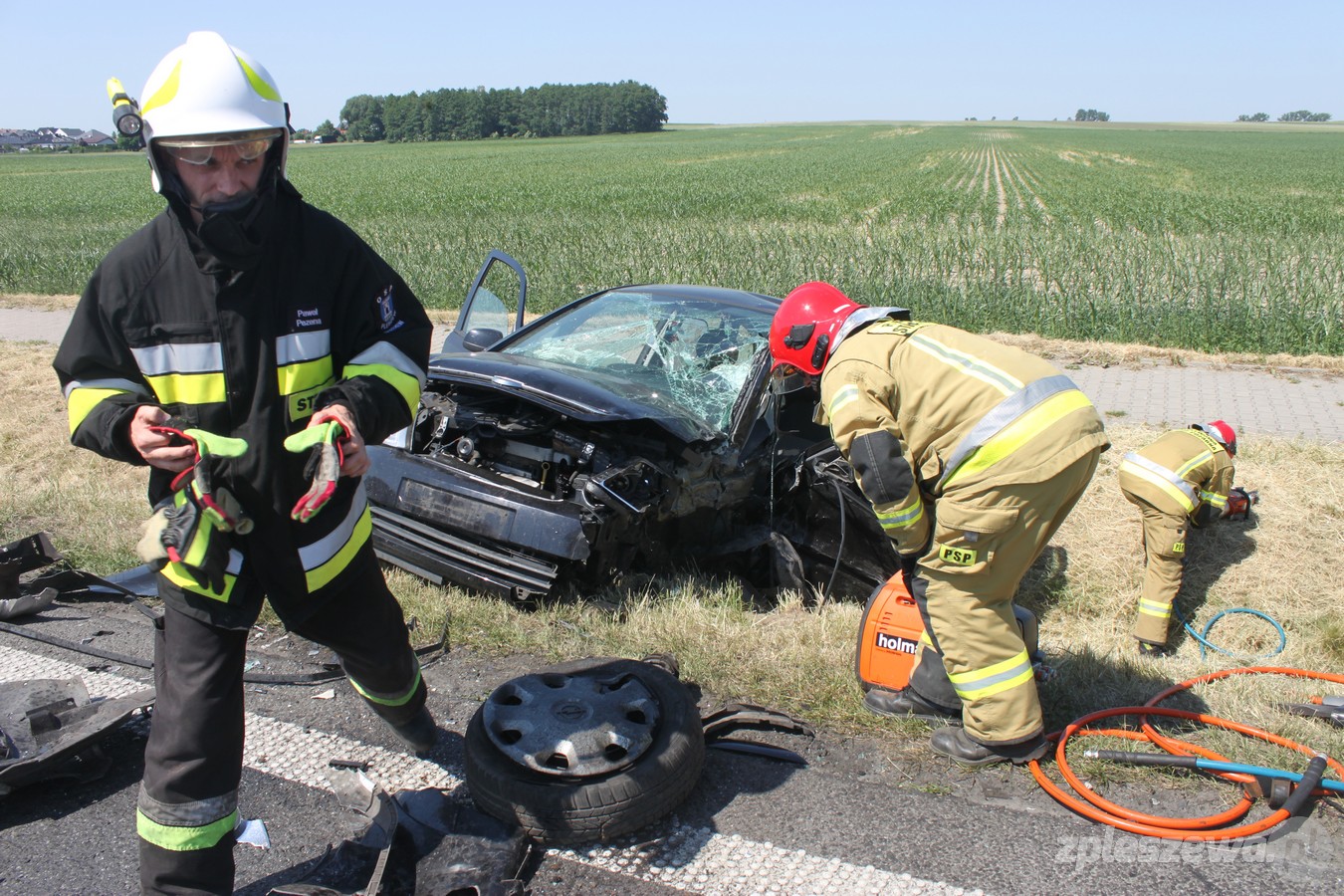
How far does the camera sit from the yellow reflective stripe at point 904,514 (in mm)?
2887

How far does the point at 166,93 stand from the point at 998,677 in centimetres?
262

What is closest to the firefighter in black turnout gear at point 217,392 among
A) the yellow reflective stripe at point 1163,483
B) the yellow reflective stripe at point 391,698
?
the yellow reflective stripe at point 391,698

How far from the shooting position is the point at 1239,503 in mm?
5023

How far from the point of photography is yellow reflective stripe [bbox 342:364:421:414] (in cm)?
228

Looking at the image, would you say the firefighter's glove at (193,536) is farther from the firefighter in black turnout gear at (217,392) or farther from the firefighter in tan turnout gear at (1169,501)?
the firefighter in tan turnout gear at (1169,501)

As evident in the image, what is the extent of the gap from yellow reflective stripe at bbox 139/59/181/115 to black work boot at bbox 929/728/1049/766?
2661 mm

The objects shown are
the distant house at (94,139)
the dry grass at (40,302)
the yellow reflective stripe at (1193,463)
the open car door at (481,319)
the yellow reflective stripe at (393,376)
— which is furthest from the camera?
the distant house at (94,139)

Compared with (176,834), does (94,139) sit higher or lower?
higher

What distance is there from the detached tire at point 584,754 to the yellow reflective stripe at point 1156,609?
2.79m

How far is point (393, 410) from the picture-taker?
229cm

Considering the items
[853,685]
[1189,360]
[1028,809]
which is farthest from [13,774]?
[1189,360]

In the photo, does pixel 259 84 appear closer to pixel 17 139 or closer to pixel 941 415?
pixel 941 415

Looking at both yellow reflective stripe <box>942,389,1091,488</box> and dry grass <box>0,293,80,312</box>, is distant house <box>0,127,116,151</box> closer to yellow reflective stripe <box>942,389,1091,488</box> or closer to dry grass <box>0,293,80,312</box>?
dry grass <box>0,293,80,312</box>

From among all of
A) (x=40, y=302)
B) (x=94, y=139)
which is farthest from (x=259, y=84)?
(x=94, y=139)
